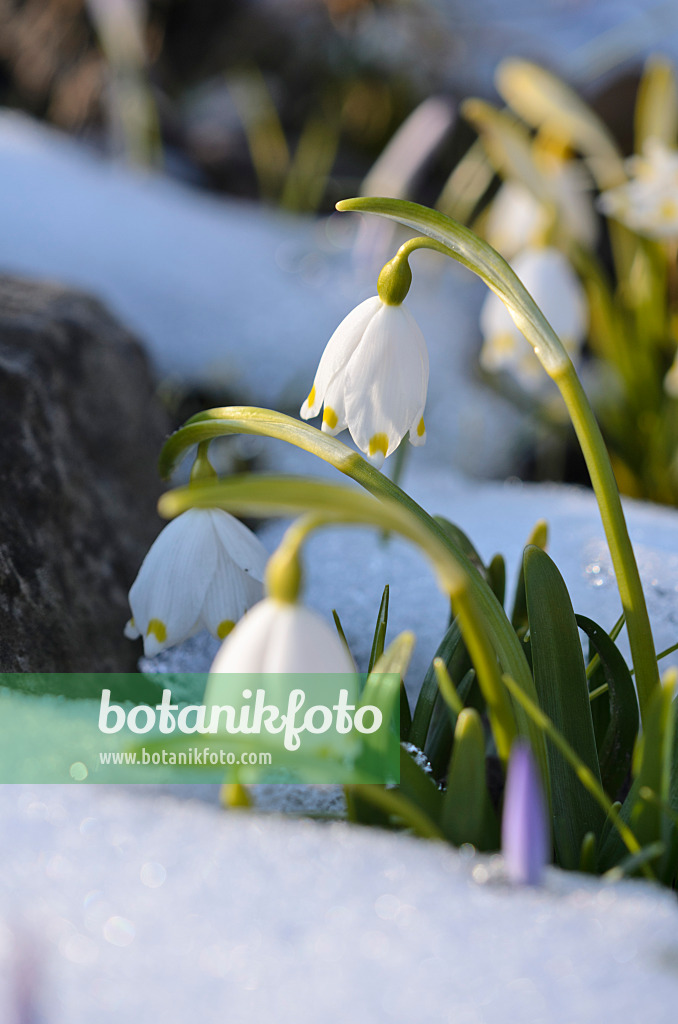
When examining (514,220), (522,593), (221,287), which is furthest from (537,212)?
(522,593)

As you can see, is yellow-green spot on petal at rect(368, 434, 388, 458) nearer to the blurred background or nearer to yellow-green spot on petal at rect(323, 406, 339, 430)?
yellow-green spot on petal at rect(323, 406, 339, 430)

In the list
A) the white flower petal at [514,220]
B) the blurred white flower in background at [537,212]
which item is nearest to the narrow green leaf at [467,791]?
the blurred white flower in background at [537,212]

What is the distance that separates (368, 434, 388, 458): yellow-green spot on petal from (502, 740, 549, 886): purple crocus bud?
0.24 metres

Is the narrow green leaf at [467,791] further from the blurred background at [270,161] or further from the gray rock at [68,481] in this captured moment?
the blurred background at [270,161]

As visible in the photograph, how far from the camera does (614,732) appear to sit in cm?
66

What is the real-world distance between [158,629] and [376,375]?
0.23 metres

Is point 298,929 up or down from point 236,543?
down

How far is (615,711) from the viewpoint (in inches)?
25.6

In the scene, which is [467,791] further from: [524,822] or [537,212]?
[537,212]

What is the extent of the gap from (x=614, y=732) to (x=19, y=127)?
209 centimetres

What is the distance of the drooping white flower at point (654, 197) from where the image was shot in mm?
1303

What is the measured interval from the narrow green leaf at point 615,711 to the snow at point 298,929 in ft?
0.60

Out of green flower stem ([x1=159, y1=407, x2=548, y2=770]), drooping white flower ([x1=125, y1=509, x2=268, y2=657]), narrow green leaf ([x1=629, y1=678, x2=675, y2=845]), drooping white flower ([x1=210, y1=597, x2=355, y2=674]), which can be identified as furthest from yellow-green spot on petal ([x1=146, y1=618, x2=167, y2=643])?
narrow green leaf ([x1=629, y1=678, x2=675, y2=845])

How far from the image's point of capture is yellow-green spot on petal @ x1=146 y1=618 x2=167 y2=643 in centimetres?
61
